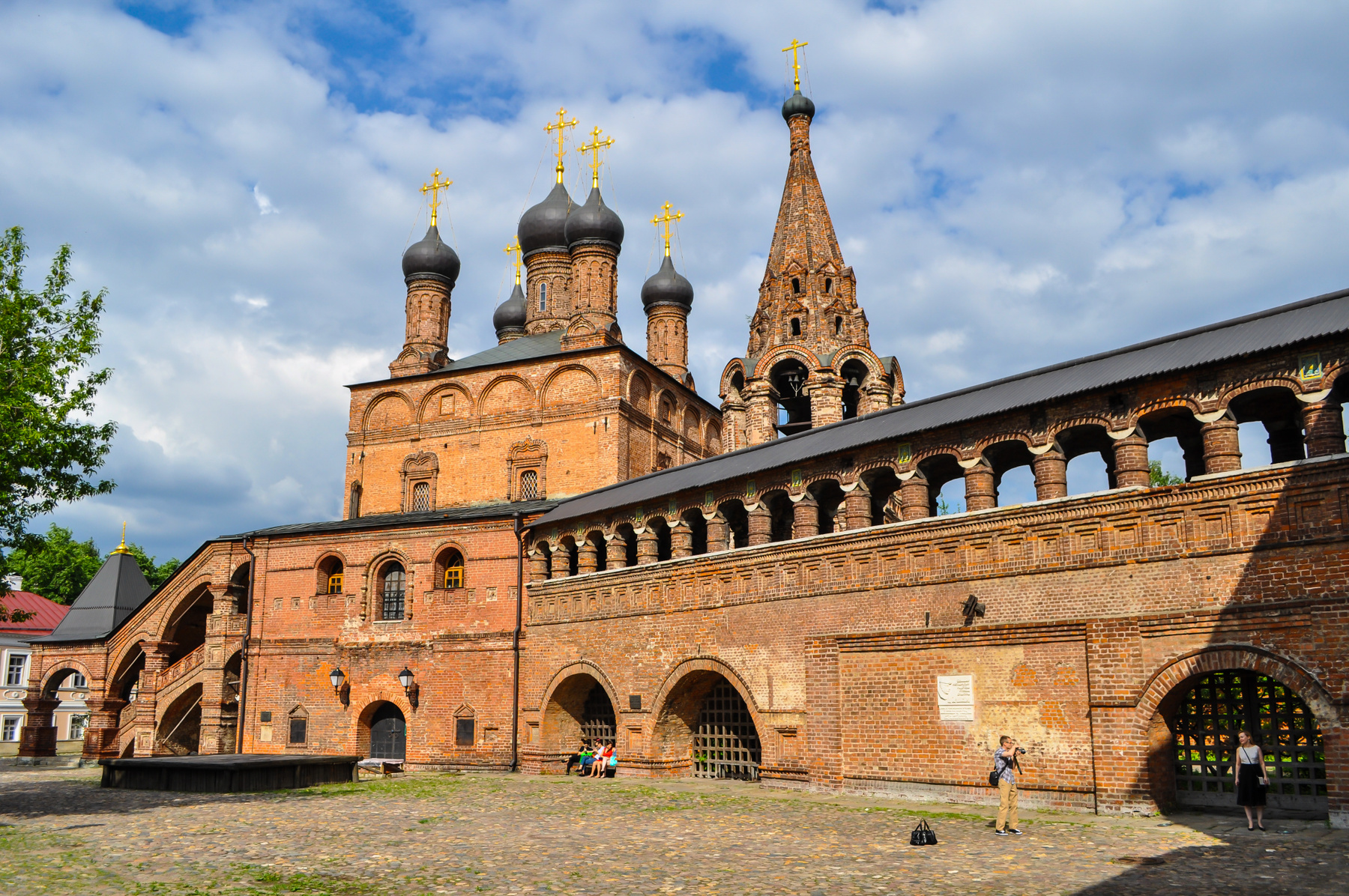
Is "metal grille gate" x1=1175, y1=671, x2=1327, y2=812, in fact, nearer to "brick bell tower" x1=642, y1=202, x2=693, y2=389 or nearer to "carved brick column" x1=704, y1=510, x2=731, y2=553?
"carved brick column" x1=704, y1=510, x2=731, y2=553

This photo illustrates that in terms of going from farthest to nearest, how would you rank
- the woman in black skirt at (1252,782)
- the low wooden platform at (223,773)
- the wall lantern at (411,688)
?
the wall lantern at (411,688) < the low wooden platform at (223,773) < the woman in black skirt at (1252,782)

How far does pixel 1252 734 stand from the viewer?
41.2 ft

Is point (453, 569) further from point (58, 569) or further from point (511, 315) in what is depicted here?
point (58, 569)

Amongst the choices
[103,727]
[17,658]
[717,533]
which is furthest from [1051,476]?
[17,658]

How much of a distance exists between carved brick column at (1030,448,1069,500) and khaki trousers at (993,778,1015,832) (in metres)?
4.13

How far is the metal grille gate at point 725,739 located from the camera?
741 inches

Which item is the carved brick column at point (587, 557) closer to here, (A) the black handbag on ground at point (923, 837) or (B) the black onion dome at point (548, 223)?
(A) the black handbag on ground at point (923, 837)

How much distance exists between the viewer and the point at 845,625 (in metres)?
16.1

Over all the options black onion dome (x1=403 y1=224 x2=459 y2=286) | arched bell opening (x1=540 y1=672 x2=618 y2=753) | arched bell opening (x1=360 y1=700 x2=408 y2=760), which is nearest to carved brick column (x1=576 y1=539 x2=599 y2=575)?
arched bell opening (x1=540 y1=672 x2=618 y2=753)

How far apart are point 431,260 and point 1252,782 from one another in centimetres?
2852

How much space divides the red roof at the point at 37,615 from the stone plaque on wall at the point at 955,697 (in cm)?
4065

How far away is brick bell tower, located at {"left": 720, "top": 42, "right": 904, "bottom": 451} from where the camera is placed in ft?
84.8

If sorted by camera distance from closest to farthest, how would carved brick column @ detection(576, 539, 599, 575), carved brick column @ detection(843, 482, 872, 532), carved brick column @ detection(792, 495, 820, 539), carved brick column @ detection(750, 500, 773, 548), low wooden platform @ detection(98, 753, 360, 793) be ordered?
carved brick column @ detection(843, 482, 872, 532)
carved brick column @ detection(792, 495, 820, 539)
low wooden platform @ detection(98, 753, 360, 793)
carved brick column @ detection(750, 500, 773, 548)
carved brick column @ detection(576, 539, 599, 575)

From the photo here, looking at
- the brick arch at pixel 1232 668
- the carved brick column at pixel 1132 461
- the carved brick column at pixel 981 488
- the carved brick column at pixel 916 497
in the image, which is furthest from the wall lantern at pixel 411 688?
the carved brick column at pixel 1132 461
